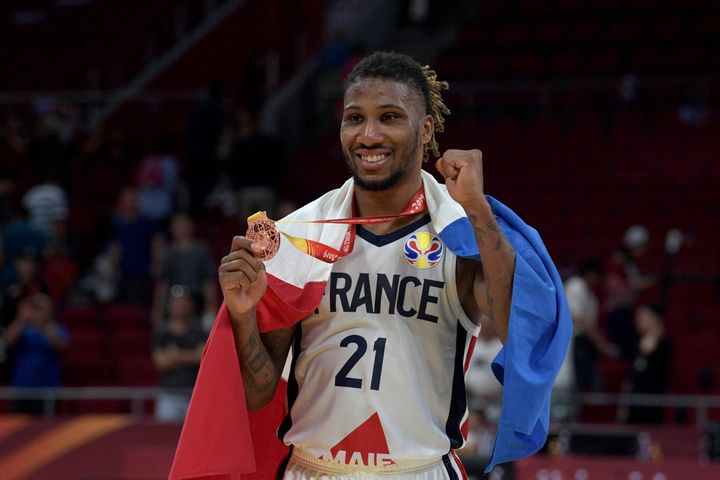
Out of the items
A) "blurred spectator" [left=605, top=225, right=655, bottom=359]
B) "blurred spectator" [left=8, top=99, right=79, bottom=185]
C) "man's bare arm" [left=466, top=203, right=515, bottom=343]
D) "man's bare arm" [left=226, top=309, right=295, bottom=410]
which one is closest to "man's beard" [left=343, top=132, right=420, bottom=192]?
"man's bare arm" [left=466, top=203, right=515, bottom=343]

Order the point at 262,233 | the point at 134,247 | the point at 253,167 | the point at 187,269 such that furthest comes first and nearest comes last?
the point at 253,167 < the point at 134,247 < the point at 187,269 < the point at 262,233

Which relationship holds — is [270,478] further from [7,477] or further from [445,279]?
[7,477]

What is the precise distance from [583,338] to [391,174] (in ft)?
22.5

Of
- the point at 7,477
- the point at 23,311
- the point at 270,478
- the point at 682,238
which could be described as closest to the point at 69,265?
the point at 23,311

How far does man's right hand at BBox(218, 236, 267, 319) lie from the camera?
3639 mm

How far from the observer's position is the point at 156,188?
13367mm

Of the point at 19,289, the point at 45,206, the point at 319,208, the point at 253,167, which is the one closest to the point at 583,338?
the point at 253,167

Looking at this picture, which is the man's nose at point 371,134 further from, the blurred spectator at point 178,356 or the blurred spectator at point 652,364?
the blurred spectator at point 652,364

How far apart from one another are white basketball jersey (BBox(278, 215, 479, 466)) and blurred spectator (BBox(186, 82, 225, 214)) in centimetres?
949

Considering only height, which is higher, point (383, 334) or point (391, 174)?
point (391, 174)

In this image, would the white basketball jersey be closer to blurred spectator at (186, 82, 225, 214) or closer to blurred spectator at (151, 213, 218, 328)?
blurred spectator at (151, 213, 218, 328)

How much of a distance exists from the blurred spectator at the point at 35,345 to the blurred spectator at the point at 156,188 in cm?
261

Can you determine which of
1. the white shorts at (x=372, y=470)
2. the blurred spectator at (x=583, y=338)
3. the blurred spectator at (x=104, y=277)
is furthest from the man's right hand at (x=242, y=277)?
the blurred spectator at (x=104, y=277)

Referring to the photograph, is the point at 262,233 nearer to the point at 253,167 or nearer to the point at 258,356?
the point at 258,356
